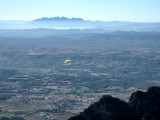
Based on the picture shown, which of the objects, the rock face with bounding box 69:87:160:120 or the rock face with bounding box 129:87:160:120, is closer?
the rock face with bounding box 69:87:160:120

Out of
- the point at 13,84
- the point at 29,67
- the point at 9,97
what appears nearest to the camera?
the point at 9,97

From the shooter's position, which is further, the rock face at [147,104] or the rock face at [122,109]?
the rock face at [147,104]

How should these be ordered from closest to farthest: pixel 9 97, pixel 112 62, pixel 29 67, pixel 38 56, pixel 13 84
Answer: pixel 9 97
pixel 13 84
pixel 29 67
pixel 112 62
pixel 38 56

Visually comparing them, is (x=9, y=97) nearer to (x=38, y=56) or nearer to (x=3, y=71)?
(x=3, y=71)

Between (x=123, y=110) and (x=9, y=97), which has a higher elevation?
(x=123, y=110)

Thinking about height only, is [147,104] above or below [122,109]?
above

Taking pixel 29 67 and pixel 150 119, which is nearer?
pixel 150 119

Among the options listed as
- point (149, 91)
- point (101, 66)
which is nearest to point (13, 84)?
point (101, 66)

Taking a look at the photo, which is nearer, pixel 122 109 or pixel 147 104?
pixel 122 109
